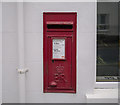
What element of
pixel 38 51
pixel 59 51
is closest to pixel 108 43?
pixel 59 51

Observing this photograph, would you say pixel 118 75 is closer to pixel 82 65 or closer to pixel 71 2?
pixel 82 65

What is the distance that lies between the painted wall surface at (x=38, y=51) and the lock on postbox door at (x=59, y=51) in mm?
64

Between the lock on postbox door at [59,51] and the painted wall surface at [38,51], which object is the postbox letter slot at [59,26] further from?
the painted wall surface at [38,51]

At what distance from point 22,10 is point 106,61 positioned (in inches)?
58.0

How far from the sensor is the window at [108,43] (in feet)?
9.18

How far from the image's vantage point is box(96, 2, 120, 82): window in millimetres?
2799

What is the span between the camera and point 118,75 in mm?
2883

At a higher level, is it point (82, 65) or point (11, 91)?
point (82, 65)

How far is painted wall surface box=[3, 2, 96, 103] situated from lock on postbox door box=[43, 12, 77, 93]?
0.06 metres

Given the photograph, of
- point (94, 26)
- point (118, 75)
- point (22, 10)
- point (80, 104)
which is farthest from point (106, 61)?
point (22, 10)

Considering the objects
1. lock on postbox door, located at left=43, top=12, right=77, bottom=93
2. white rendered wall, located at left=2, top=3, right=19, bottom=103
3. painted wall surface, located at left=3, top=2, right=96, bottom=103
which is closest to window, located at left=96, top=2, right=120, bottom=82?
painted wall surface, located at left=3, top=2, right=96, bottom=103

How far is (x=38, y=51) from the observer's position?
8.92 feet

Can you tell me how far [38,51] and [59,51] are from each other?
1.02ft

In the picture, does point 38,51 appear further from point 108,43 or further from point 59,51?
point 108,43
